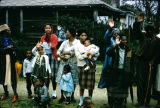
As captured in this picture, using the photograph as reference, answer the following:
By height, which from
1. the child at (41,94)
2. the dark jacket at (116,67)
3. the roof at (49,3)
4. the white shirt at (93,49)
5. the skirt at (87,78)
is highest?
the roof at (49,3)

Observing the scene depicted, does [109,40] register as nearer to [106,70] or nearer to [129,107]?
[106,70]

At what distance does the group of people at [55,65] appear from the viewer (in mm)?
6227

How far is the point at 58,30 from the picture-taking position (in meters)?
12.0

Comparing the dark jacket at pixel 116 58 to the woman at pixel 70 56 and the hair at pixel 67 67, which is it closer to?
the woman at pixel 70 56

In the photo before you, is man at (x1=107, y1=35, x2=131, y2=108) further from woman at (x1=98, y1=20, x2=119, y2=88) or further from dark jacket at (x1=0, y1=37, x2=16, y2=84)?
dark jacket at (x1=0, y1=37, x2=16, y2=84)

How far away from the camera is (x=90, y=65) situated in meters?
6.25

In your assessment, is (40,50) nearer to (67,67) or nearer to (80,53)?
(67,67)

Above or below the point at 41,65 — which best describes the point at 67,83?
below

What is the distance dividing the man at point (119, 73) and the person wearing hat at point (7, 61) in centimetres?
282

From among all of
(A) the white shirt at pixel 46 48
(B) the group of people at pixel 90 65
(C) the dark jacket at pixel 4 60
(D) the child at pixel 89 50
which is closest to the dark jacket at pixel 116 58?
(B) the group of people at pixel 90 65

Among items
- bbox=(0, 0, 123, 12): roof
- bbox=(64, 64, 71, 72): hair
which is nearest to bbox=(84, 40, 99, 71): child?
bbox=(64, 64, 71, 72): hair

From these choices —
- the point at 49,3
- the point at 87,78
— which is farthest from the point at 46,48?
the point at 49,3

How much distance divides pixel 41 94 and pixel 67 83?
0.86 meters

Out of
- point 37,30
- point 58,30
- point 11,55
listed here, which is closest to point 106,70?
point 11,55
